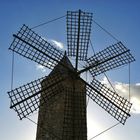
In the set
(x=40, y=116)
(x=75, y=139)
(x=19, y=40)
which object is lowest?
(x=75, y=139)

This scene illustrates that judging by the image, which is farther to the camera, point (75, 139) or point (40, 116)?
point (40, 116)

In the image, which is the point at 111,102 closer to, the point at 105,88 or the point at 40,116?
the point at 105,88

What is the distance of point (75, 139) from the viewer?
1342 centimetres

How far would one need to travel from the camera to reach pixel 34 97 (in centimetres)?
1321

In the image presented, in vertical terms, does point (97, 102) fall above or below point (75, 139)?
above

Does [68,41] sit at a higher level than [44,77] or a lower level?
higher

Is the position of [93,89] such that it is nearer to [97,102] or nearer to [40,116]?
[97,102]

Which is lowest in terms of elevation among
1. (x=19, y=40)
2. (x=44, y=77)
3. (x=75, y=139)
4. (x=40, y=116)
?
(x=75, y=139)

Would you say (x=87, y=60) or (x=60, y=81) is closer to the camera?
(x=60, y=81)

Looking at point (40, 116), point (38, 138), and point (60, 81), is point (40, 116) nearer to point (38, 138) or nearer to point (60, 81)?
point (38, 138)

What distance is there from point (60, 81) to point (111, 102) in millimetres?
1897

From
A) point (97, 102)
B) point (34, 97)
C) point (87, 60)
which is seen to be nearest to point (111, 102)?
point (97, 102)

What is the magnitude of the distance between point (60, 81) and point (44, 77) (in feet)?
2.90

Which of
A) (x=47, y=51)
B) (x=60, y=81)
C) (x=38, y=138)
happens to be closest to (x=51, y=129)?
(x=38, y=138)
